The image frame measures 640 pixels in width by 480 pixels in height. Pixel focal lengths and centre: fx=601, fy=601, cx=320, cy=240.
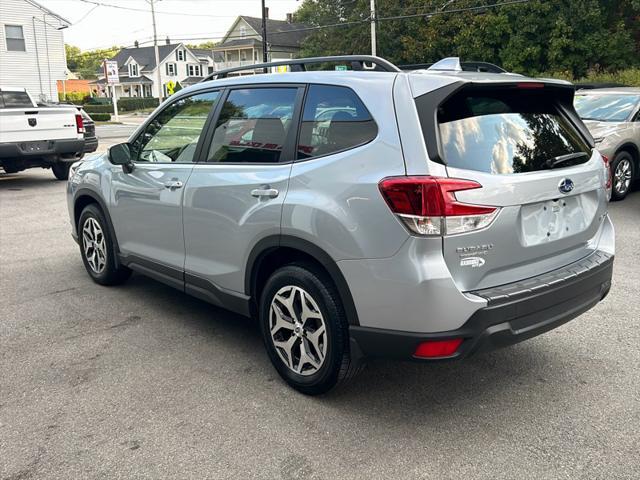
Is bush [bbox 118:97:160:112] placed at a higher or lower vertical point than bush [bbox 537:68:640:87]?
higher

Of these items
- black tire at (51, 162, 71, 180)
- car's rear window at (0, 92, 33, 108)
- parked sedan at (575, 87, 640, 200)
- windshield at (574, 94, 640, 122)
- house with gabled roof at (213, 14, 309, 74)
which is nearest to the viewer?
parked sedan at (575, 87, 640, 200)

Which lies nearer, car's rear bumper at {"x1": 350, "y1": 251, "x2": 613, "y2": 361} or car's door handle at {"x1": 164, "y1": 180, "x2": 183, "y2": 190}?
car's rear bumper at {"x1": 350, "y1": 251, "x2": 613, "y2": 361}

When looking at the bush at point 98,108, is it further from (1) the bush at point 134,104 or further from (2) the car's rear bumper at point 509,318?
(2) the car's rear bumper at point 509,318

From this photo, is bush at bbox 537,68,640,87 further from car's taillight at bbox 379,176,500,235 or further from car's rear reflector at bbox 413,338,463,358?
car's rear reflector at bbox 413,338,463,358

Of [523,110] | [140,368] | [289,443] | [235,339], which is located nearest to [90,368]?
[140,368]

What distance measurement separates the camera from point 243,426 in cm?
320

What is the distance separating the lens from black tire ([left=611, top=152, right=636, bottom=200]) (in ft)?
31.4

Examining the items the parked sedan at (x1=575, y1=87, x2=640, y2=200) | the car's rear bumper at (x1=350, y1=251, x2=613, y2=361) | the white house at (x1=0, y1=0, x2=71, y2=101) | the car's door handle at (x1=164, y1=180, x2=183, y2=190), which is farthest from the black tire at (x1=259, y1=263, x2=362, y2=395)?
the white house at (x1=0, y1=0, x2=71, y2=101)

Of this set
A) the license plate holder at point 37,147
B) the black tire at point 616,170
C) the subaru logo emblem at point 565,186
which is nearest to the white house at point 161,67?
the license plate holder at point 37,147

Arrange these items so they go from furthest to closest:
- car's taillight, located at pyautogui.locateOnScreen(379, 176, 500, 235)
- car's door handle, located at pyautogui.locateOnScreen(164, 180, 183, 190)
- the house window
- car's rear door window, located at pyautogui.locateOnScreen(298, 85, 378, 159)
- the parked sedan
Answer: the house window < the parked sedan < car's door handle, located at pyautogui.locateOnScreen(164, 180, 183, 190) < car's rear door window, located at pyautogui.locateOnScreen(298, 85, 378, 159) < car's taillight, located at pyautogui.locateOnScreen(379, 176, 500, 235)

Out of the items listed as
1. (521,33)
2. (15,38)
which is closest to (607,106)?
(521,33)

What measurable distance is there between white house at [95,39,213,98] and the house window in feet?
140

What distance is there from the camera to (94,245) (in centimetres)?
554

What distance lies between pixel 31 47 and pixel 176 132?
34364mm
